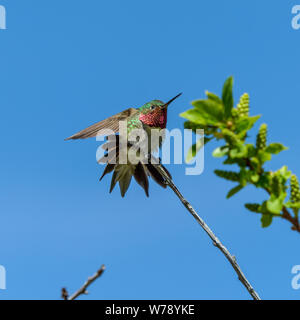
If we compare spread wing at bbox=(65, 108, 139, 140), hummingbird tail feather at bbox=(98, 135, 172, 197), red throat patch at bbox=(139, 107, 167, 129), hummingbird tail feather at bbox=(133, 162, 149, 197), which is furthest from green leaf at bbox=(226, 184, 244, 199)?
red throat patch at bbox=(139, 107, 167, 129)

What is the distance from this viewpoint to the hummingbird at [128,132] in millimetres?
5047

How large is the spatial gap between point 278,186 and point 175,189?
3.29 feet

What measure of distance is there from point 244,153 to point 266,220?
244 mm

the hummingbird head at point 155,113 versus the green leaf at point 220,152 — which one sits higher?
the hummingbird head at point 155,113

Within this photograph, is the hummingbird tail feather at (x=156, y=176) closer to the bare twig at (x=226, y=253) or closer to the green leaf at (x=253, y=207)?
the bare twig at (x=226, y=253)

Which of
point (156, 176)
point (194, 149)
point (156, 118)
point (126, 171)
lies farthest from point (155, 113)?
point (194, 149)

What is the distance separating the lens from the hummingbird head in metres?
6.54

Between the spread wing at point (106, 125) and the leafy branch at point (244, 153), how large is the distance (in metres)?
3.32

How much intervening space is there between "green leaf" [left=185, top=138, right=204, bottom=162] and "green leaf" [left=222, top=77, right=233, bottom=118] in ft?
0.40

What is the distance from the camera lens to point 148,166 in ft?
17.1

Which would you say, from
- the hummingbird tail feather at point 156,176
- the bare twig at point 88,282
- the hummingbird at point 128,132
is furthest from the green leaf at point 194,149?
the hummingbird tail feather at point 156,176

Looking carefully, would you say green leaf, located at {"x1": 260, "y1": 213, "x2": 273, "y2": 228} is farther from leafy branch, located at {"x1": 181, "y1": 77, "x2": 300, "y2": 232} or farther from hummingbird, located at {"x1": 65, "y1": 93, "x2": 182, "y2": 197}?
hummingbird, located at {"x1": 65, "y1": 93, "x2": 182, "y2": 197}

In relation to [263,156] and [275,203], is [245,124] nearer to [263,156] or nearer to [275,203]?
[263,156]
